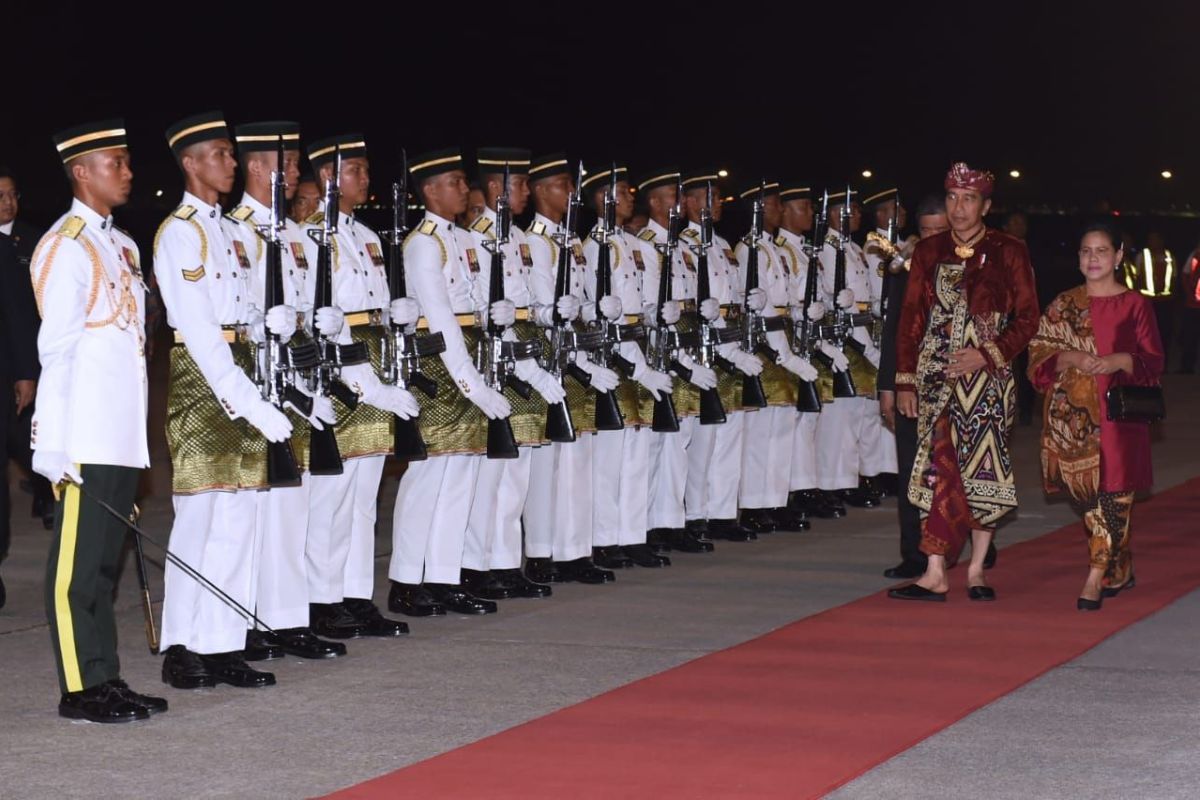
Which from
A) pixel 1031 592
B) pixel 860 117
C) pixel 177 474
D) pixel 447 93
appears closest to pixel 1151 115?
pixel 860 117

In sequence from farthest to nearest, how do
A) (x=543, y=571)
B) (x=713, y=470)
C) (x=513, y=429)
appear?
(x=713, y=470) < (x=543, y=571) < (x=513, y=429)

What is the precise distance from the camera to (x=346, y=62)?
22828 millimetres

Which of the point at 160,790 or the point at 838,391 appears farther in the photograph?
the point at 838,391

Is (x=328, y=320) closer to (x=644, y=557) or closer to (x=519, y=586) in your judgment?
(x=519, y=586)

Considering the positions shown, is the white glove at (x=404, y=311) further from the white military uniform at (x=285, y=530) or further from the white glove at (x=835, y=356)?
the white glove at (x=835, y=356)

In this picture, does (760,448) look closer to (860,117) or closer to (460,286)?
(460,286)

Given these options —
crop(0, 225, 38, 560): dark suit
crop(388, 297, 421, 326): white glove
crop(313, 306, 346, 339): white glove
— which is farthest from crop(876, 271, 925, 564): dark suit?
crop(0, 225, 38, 560): dark suit

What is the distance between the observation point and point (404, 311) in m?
7.40

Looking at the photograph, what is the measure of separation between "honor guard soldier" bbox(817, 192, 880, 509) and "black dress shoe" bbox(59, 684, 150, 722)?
20.2 feet

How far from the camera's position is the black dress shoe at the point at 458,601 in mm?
7918

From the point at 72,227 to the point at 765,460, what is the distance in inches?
215

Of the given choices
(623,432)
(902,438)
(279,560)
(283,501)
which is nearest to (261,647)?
(279,560)

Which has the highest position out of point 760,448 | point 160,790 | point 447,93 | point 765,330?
point 447,93

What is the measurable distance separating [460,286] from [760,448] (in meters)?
3.12
